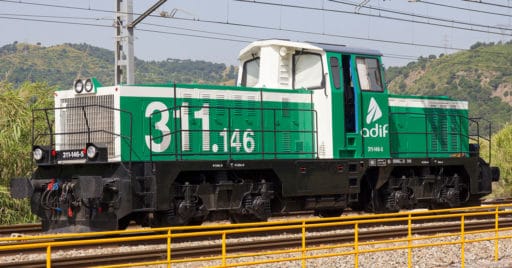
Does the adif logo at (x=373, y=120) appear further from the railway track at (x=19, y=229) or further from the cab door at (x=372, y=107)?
the railway track at (x=19, y=229)

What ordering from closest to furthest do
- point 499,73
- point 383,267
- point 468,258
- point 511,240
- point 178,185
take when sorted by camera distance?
point 383,267 → point 468,258 → point 178,185 → point 511,240 → point 499,73

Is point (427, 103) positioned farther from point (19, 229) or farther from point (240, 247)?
point (19, 229)

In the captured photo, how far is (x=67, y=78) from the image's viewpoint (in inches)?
5054

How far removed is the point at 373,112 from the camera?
1627 cm

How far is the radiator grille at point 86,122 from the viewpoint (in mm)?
13570

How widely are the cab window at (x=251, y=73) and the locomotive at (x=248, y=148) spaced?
0.12 feet

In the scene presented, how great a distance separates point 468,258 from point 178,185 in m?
5.03

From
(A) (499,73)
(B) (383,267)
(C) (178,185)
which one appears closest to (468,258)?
(B) (383,267)

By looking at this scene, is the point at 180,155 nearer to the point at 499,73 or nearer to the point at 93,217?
the point at 93,217

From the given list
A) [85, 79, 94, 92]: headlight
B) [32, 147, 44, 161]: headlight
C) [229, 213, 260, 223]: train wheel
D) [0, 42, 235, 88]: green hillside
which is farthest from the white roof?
[0, 42, 235, 88]: green hillside

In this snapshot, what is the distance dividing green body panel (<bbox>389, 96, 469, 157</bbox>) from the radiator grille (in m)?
6.50

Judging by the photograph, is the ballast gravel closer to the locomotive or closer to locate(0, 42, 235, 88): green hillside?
the locomotive

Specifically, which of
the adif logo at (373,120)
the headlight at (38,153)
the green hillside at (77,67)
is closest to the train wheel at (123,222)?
the headlight at (38,153)

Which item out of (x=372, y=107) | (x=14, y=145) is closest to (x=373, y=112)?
(x=372, y=107)
